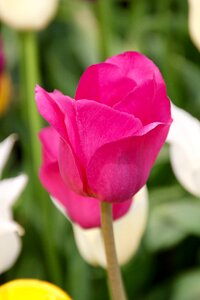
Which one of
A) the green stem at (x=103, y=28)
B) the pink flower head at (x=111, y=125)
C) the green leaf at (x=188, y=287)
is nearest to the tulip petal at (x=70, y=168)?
the pink flower head at (x=111, y=125)

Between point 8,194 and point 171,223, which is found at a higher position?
point 8,194

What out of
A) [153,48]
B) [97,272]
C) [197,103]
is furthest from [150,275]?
[153,48]

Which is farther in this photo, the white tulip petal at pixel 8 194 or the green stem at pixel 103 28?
the green stem at pixel 103 28

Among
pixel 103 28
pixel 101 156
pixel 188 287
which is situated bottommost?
pixel 188 287

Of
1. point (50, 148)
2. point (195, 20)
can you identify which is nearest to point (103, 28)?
point (195, 20)

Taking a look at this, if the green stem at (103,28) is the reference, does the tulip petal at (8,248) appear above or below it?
above

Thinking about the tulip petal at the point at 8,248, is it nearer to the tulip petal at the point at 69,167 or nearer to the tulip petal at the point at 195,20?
the tulip petal at the point at 69,167

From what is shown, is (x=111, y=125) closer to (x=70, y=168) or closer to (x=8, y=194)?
(x=70, y=168)
